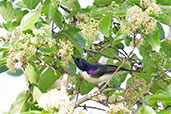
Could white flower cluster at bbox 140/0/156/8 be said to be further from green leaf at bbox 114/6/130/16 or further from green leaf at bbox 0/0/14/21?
green leaf at bbox 0/0/14/21

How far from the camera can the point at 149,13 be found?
7.84ft

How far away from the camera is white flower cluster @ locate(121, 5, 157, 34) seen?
2219mm

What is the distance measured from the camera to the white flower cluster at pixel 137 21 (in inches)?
87.4

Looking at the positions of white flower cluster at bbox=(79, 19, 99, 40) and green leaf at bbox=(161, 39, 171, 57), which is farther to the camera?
green leaf at bbox=(161, 39, 171, 57)

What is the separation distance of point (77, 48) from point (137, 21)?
0.88 metres

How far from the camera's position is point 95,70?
3.67 metres

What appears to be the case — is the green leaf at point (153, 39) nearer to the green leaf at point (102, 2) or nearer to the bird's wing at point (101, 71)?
the green leaf at point (102, 2)

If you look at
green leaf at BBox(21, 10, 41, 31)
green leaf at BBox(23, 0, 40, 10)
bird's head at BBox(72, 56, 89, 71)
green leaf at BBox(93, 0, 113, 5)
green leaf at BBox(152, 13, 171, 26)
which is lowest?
bird's head at BBox(72, 56, 89, 71)

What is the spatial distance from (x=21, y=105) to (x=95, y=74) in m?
1.04

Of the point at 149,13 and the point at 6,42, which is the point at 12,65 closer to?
the point at 6,42

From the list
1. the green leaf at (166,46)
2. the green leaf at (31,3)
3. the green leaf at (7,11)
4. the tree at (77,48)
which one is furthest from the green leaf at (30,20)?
the green leaf at (166,46)

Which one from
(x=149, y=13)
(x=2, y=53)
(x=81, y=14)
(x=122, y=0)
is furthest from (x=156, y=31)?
(x=2, y=53)

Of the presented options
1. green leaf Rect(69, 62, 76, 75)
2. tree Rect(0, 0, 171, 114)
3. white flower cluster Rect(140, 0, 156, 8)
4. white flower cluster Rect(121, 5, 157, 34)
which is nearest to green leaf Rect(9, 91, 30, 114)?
tree Rect(0, 0, 171, 114)

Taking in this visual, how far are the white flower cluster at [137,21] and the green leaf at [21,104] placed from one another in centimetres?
106
